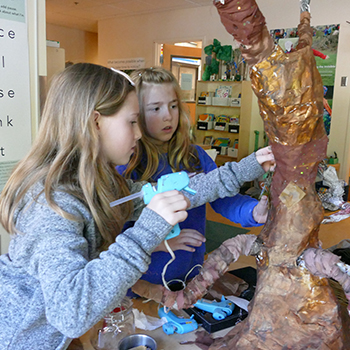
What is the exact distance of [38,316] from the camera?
78 cm

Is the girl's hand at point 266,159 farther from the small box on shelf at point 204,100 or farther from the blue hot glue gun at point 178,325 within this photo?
the small box on shelf at point 204,100

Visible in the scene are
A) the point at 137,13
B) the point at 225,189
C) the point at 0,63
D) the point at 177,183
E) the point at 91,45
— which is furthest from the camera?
the point at 91,45

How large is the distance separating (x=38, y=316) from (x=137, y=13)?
19.6 feet

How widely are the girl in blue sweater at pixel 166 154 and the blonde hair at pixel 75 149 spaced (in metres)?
0.36

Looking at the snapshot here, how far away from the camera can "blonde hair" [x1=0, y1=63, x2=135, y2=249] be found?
802 mm

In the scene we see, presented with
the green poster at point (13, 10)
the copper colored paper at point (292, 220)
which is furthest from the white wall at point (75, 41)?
the copper colored paper at point (292, 220)

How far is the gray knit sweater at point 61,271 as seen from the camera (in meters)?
0.64

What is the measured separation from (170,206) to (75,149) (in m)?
0.28

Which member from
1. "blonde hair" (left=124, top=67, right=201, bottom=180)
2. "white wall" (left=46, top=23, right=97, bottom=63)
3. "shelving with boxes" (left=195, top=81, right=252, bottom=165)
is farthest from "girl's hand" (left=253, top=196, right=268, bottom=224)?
"white wall" (left=46, top=23, right=97, bottom=63)

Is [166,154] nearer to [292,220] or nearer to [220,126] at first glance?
[292,220]

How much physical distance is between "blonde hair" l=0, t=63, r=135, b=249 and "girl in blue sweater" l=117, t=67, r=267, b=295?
1.19 ft

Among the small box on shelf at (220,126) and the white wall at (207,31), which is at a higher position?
the white wall at (207,31)

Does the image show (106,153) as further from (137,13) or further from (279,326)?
(137,13)

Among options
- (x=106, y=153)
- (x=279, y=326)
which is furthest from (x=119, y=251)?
(x=279, y=326)
